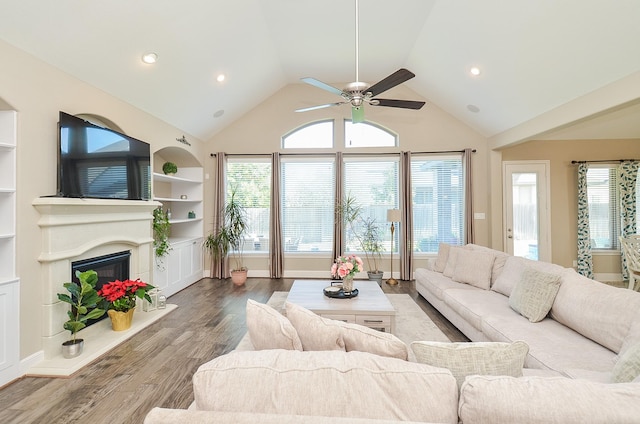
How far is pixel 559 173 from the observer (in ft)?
19.3

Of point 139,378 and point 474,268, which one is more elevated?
point 474,268

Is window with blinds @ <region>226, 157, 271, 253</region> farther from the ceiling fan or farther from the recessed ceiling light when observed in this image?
the ceiling fan

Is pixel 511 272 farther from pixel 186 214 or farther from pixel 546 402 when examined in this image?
pixel 186 214

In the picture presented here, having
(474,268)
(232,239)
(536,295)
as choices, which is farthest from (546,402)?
(232,239)

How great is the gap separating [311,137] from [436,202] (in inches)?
113

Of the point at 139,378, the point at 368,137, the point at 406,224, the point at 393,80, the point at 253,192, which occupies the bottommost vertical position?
the point at 139,378

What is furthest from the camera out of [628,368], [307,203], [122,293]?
[307,203]

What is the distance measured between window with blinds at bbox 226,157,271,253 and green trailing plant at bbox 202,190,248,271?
12cm

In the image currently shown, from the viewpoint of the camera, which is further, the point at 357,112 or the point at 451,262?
the point at 451,262

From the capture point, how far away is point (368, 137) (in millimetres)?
6227

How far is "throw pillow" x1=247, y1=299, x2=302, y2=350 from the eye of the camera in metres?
1.38

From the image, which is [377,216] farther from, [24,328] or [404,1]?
[24,328]

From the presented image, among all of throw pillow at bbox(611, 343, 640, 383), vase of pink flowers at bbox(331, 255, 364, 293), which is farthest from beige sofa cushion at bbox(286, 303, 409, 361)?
vase of pink flowers at bbox(331, 255, 364, 293)

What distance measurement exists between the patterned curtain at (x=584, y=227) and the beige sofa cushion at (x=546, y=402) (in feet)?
20.6
